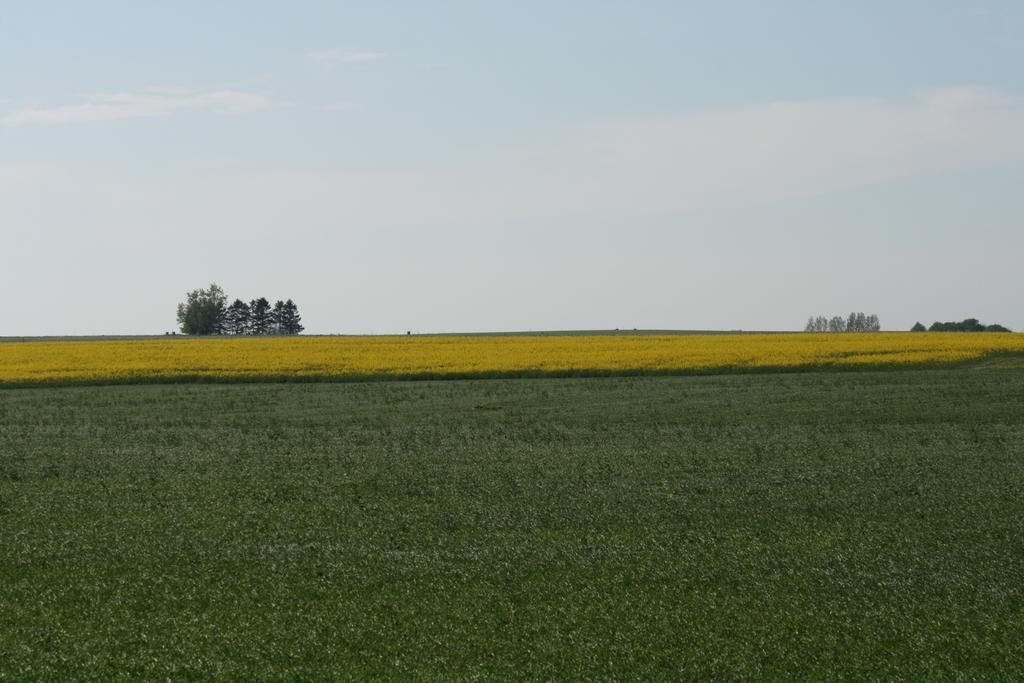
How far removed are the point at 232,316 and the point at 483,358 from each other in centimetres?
11318

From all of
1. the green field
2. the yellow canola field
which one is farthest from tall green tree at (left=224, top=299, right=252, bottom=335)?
the green field

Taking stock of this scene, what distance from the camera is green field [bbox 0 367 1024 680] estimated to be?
832cm

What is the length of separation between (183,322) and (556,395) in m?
128

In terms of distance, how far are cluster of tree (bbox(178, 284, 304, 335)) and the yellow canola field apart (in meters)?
94.1

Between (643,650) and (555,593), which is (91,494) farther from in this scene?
(643,650)

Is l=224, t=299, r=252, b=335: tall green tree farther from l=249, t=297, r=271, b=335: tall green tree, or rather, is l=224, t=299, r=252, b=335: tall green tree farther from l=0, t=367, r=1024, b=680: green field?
l=0, t=367, r=1024, b=680: green field

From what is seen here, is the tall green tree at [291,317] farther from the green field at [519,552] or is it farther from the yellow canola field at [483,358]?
the green field at [519,552]

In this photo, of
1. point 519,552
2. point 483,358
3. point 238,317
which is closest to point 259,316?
point 238,317

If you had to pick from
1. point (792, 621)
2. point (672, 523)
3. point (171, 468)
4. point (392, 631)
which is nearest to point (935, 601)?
point (792, 621)

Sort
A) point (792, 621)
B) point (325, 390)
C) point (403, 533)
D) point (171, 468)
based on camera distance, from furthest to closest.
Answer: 1. point (325, 390)
2. point (171, 468)
3. point (403, 533)
4. point (792, 621)

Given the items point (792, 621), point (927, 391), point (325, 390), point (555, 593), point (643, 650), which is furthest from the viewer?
point (325, 390)

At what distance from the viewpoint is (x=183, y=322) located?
15138 cm

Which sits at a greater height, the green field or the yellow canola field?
the yellow canola field

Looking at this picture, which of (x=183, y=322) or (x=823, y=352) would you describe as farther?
(x=183, y=322)
